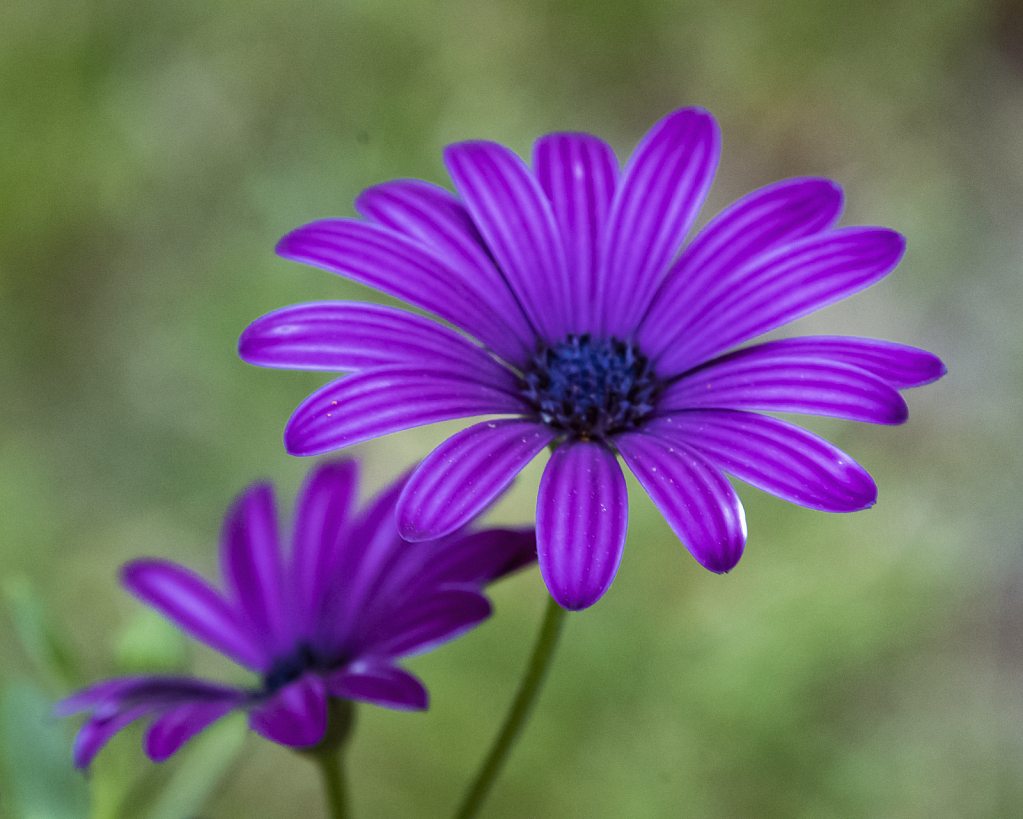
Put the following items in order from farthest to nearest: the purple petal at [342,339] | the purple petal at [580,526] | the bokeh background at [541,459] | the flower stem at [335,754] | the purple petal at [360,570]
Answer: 1. the bokeh background at [541,459]
2. the purple petal at [360,570]
3. the flower stem at [335,754]
4. the purple petal at [342,339]
5. the purple petal at [580,526]

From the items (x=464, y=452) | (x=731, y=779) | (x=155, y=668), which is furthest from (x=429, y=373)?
(x=731, y=779)

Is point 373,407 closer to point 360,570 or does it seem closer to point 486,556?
point 486,556

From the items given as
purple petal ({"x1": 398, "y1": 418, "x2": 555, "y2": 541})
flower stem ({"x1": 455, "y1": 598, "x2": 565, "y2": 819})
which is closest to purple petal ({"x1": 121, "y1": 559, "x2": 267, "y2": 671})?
flower stem ({"x1": 455, "y1": 598, "x2": 565, "y2": 819})

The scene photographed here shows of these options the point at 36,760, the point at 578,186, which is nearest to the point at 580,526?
the point at 578,186

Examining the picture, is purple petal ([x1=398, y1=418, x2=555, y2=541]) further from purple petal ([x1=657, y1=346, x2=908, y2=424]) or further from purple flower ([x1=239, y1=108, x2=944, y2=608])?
purple petal ([x1=657, y1=346, x2=908, y2=424])

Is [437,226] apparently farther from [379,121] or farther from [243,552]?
[379,121]

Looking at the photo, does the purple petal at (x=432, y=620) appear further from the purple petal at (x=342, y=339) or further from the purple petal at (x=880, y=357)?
the purple petal at (x=880, y=357)

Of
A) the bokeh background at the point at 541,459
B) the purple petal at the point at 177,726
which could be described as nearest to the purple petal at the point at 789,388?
the purple petal at the point at 177,726
